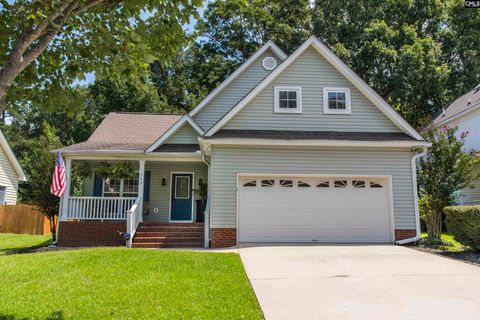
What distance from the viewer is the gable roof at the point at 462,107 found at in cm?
2036

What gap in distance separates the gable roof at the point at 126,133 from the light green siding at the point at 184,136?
1.09 meters

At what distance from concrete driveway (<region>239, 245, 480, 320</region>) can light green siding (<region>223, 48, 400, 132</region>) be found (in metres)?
4.44

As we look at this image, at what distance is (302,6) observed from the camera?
30000mm

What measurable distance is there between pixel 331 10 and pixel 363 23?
104 inches

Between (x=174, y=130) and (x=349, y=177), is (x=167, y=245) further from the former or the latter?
(x=349, y=177)

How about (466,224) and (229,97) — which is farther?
(229,97)

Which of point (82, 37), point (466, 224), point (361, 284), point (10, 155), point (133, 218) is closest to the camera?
point (82, 37)

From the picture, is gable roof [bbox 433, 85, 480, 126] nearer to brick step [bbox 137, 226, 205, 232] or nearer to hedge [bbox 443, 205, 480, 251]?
hedge [bbox 443, 205, 480, 251]

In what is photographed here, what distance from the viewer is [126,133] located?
16.6m

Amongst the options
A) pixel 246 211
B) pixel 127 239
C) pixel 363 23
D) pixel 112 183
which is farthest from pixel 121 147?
pixel 363 23

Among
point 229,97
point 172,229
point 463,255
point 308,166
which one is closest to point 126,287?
point 172,229

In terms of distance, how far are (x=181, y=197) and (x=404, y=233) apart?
27.6 ft

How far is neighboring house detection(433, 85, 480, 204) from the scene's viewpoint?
64.2ft

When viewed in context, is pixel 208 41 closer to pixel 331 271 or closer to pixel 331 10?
pixel 331 10
